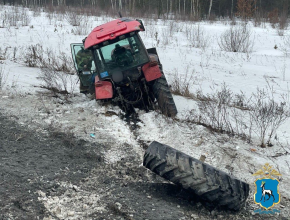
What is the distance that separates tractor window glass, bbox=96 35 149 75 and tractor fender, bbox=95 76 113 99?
20 centimetres

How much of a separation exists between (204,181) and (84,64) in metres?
3.97

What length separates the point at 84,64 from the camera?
626 cm

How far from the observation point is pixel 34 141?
14.7 ft

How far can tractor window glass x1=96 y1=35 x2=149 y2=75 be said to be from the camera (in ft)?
17.6

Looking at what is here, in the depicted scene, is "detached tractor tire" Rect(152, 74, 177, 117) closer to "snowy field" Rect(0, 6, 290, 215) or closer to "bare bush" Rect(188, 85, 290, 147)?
"snowy field" Rect(0, 6, 290, 215)

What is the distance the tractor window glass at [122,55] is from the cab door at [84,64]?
76 centimetres

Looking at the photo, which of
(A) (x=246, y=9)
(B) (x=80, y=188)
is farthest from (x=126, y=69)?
(A) (x=246, y=9)

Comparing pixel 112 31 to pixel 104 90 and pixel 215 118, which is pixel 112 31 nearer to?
pixel 104 90

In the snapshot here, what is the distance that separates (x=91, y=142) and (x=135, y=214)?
1.90 meters

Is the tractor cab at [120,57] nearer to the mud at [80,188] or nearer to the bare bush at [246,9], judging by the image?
the mud at [80,188]

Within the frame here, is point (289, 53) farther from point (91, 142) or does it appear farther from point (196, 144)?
point (91, 142)

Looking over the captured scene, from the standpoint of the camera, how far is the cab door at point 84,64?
6.15 meters

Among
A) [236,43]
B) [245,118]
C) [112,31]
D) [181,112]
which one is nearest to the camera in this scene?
[112,31]

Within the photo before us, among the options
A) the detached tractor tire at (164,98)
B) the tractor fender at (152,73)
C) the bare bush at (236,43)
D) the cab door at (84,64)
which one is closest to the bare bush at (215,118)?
the detached tractor tire at (164,98)
